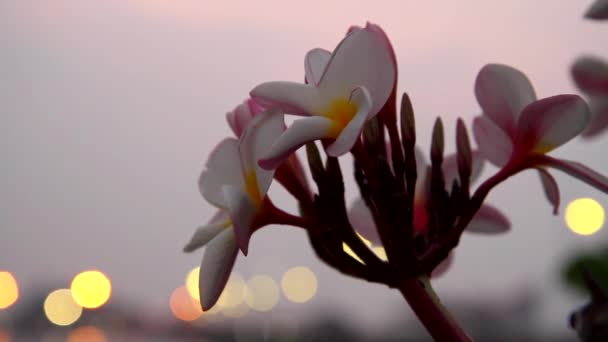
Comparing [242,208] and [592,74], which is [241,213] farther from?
[592,74]

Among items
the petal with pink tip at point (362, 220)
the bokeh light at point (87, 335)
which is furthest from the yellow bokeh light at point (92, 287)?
the petal with pink tip at point (362, 220)

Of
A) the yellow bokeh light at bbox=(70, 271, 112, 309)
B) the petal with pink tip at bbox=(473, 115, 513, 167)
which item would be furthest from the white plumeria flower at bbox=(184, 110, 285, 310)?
the yellow bokeh light at bbox=(70, 271, 112, 309)

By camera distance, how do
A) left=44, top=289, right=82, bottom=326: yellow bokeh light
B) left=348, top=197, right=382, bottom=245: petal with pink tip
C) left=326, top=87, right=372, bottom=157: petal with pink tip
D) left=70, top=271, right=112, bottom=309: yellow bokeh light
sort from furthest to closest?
left=44, top=289, right=82, bottom=326: yellow bokeh light → left=70, top=271, right=112, bottom=309: yellow bokeh light → left=348, top=197, right=382, bottom=245: petal with pink tip → left=326, top=87, right=372, bottom=157: petal with pink tip

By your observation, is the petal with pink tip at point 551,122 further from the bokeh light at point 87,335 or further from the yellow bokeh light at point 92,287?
the bokeh light at point 87,335

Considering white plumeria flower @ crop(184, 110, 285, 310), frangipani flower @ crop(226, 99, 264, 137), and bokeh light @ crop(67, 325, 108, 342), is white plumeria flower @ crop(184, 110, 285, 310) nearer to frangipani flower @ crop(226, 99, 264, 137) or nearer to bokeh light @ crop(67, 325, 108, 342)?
frangipani flower @ crop(226, 99, 264, 137)

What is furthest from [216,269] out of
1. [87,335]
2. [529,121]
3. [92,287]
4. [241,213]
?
[87,335]

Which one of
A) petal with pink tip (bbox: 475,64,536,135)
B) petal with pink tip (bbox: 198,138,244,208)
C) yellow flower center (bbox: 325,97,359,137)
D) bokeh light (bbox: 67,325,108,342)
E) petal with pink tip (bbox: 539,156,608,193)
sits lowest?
bokeh light (bbox: 67,325,108,342)

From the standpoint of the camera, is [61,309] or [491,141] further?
[61,309]
